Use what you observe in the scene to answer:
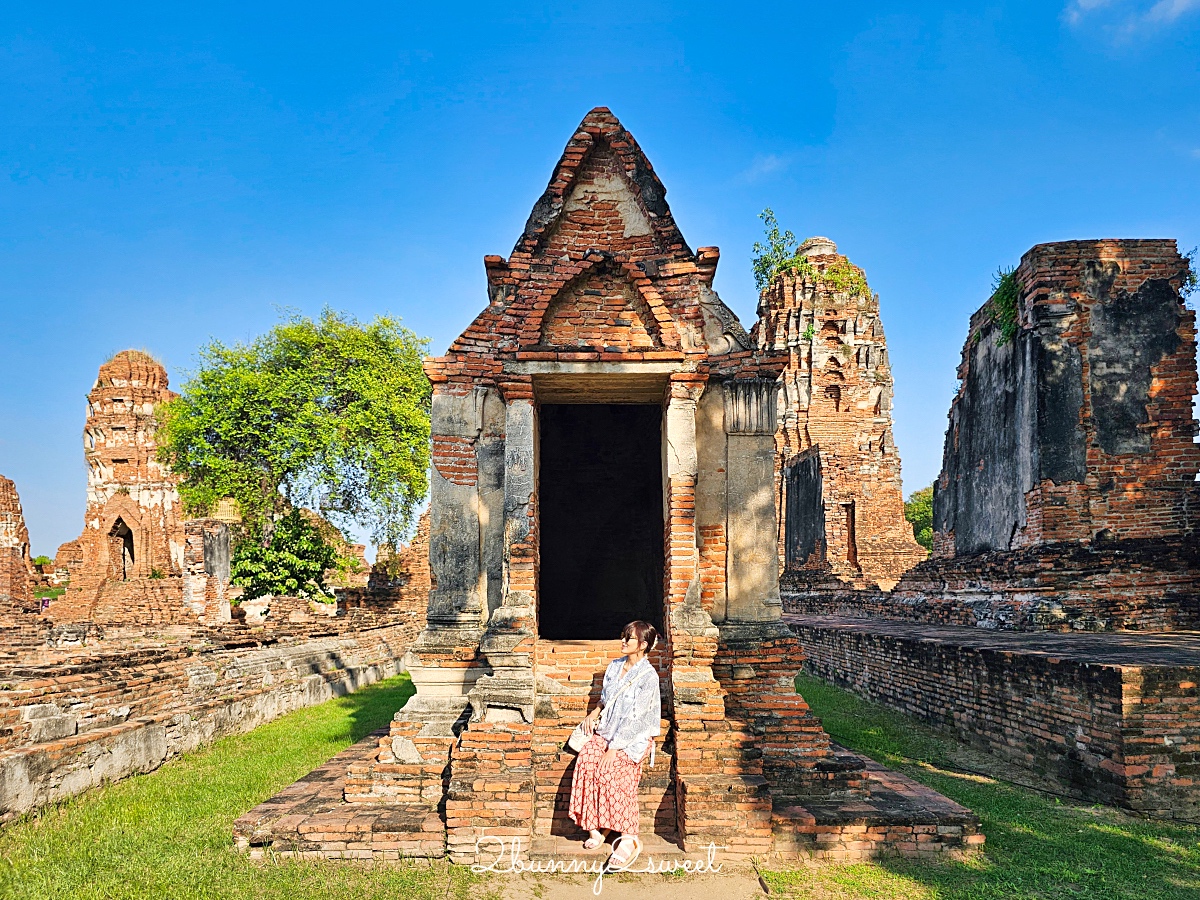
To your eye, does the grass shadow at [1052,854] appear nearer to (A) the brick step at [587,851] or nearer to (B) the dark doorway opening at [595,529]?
(A) the brick step at [587,851]

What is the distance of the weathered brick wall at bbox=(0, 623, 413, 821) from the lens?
6.37 metres

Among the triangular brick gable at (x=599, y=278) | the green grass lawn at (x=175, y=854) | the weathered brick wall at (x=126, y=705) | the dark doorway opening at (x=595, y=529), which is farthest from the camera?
the dark doorway opening at (x=595, y=529)

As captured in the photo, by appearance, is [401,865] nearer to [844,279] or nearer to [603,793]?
[603,793]

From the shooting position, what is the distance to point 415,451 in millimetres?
22312

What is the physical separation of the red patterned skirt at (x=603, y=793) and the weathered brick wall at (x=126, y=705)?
4.20m

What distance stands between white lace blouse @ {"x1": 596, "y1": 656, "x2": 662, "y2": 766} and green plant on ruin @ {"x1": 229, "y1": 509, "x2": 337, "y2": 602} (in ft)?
57.4

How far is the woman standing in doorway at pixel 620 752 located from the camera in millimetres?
5188

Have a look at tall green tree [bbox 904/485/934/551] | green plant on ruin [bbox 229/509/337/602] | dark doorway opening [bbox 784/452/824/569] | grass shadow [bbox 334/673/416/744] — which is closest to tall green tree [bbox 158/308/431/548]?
green plant on ruin [bbox 229/509/337/602]

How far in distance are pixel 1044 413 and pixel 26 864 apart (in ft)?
44.1

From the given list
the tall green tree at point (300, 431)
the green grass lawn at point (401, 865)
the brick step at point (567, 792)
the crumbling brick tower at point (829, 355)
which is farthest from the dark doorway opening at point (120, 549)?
the brick step at point (567, 792)

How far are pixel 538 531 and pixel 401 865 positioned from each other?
8.82 ft

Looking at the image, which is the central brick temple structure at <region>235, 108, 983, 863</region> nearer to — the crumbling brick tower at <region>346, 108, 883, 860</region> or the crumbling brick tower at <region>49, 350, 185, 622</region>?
the crumbling brick tower at <region>346, 108, 883, 860</region>

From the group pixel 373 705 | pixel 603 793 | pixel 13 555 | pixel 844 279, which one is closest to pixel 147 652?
pixel 373 705

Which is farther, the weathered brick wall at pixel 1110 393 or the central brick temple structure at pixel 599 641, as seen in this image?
the weathered brick wall at pixel 1110 393
